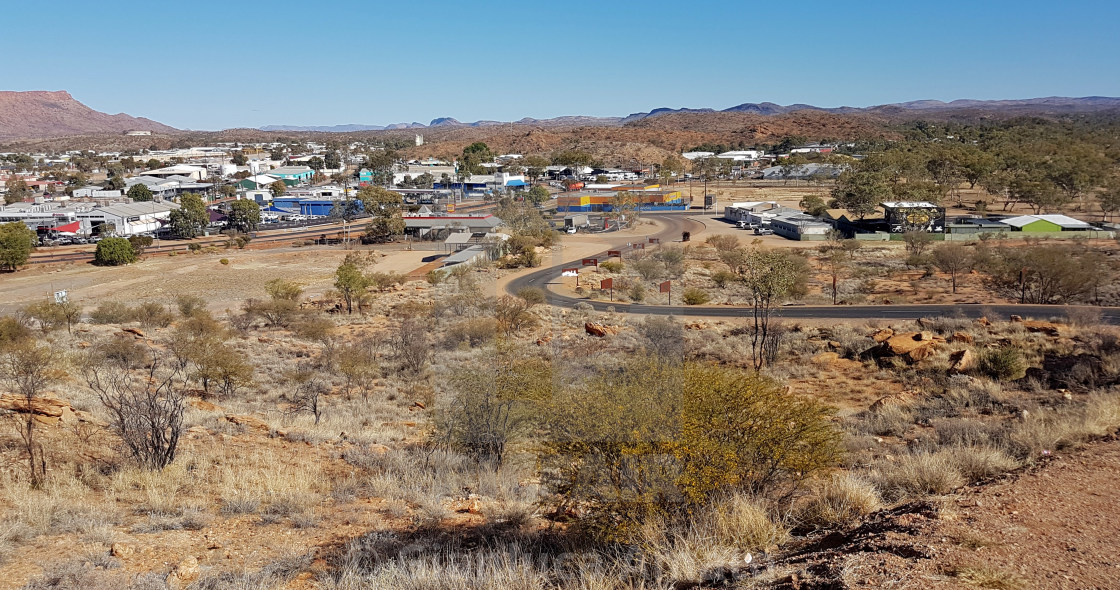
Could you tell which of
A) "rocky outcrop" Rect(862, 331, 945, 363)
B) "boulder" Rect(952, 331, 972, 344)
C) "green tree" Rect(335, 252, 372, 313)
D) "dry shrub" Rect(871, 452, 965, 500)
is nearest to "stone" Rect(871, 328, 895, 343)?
"rocky outcrop" Rect(862, 331, 945, 363)

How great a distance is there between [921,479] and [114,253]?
6191cm

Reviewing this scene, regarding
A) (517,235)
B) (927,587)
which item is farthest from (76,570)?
(517,235)

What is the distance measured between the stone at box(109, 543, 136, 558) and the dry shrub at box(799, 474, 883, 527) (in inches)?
272

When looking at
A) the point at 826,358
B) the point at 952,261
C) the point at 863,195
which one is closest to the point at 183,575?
the point at 826,358

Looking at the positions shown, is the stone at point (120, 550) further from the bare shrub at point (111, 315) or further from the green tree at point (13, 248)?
the green tree at point (13, 248)

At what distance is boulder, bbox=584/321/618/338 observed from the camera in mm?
26645

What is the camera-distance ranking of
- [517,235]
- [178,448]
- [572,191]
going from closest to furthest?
[178,448] → [517,235] → [572,191]

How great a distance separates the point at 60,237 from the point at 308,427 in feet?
225

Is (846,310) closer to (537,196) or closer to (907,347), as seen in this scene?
(907,347)

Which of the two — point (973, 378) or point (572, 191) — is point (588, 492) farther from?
point (572, 191)

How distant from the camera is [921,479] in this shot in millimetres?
7961

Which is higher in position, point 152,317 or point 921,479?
point 921,479

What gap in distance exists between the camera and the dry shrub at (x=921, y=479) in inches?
306

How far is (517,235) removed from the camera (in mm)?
56094
